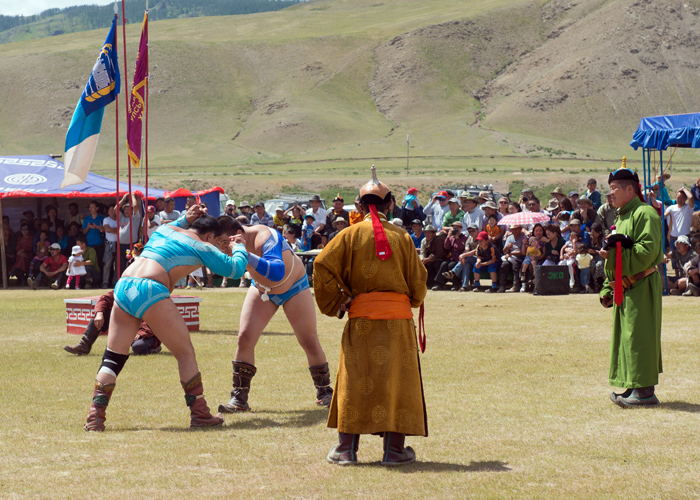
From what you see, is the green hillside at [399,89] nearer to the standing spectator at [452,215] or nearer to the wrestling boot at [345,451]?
the standing spectator at [452,215]

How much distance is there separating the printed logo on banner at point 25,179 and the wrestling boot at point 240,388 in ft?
48.8

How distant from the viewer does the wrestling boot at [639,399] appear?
690 centimetres

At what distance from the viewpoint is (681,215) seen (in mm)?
16453

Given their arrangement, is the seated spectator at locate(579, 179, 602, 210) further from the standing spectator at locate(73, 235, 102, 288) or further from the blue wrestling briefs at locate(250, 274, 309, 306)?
the blue wrestling briefs at locate(250, 274, 309, 306)

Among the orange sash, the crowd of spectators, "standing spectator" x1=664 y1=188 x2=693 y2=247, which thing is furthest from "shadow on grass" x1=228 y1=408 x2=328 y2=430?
"standing spectator" x1=664 y1=188 x2=693 y2=247

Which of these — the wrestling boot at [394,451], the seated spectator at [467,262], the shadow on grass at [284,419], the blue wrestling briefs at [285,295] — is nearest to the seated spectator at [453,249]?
the seated spectator at [467,262]

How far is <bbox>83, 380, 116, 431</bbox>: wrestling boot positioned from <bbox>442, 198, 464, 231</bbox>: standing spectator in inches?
530

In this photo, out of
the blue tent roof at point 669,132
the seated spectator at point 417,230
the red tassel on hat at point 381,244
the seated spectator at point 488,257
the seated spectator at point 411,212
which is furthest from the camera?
the seated spectator at point 411,212

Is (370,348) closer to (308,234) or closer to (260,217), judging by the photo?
(308,234)

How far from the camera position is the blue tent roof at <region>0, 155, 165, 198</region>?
1991cm

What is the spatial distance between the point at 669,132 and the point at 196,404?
1131 centimetres

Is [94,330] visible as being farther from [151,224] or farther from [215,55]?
[215,55]

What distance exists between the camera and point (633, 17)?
12525 cm

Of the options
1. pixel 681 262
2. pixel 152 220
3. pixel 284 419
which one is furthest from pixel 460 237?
pixel 284 419
